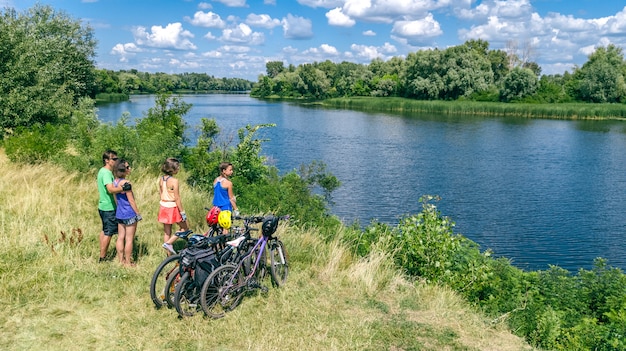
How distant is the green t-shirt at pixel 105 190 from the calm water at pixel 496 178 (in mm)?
10964

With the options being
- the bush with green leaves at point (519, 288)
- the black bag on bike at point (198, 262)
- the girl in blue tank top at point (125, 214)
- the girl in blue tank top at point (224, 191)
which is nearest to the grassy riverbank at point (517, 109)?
the bush with green leaves at point (519, 288)

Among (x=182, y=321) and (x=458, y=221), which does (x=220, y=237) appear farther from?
(x=458, y=221)

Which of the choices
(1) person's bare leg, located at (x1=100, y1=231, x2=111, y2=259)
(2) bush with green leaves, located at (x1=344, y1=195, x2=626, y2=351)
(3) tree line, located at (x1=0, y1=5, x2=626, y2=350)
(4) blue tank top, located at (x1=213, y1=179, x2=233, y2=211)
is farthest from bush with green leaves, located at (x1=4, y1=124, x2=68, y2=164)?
(2) bush with green leaves, located at (x1=344, y1=195, x2=626, y2=351)

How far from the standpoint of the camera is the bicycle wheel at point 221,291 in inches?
227

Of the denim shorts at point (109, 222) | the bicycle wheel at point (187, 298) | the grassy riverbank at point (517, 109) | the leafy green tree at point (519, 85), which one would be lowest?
the bicycle wheel at point (187, 298)

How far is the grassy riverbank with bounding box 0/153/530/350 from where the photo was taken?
213 inches

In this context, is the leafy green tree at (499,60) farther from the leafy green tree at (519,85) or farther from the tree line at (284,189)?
the tree line at (284,189)

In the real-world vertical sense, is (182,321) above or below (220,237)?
below

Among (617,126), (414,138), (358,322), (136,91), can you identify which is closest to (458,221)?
(358,322)

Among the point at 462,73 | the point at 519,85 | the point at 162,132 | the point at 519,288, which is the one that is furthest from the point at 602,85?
the point at 519,288

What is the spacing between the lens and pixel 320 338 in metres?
5.57

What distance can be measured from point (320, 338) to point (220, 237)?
1.71 metres

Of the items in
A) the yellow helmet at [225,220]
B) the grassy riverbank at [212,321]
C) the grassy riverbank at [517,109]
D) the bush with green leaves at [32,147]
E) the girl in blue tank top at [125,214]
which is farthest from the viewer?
the grassy riverbank at [517,109]

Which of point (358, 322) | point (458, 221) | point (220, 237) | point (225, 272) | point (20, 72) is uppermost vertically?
point (20, 72)
